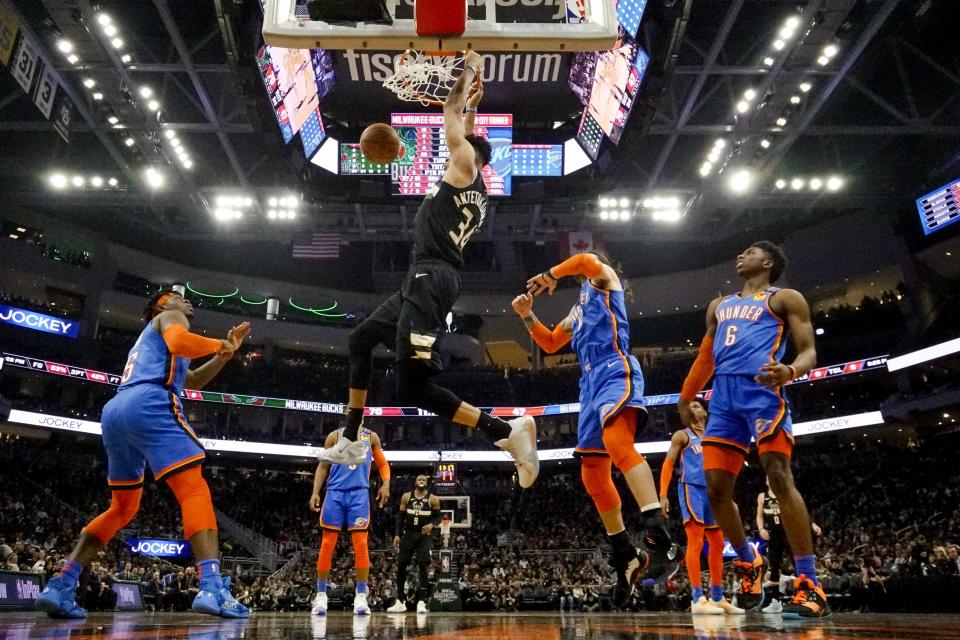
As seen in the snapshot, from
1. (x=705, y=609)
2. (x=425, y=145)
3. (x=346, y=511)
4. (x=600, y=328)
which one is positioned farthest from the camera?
(x=425, y=145)

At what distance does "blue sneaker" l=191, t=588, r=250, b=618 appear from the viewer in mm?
3453

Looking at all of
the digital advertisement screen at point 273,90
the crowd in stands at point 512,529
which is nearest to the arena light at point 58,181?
the digital advertisement screen at point 273,90

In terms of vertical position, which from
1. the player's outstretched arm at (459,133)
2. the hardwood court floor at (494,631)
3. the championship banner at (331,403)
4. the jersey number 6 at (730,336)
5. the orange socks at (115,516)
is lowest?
the hardwood court floor at (494,631)

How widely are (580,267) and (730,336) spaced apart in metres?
1.11

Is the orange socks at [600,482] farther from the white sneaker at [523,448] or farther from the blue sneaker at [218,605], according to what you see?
the blue sneaker at [218,605]

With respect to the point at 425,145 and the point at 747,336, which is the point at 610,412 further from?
the point at 425,145

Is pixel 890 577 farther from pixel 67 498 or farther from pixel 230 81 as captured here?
pixel 67 498

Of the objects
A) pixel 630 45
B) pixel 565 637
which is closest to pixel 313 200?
pixel 630 45

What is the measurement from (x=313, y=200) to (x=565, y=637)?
16422mm

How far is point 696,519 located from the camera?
6.78m

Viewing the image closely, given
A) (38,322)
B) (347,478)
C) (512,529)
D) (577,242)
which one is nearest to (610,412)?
(347,478)

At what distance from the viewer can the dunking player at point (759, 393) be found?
384 cm

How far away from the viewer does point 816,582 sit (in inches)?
147

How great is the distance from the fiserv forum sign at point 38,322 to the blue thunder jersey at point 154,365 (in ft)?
78.5
